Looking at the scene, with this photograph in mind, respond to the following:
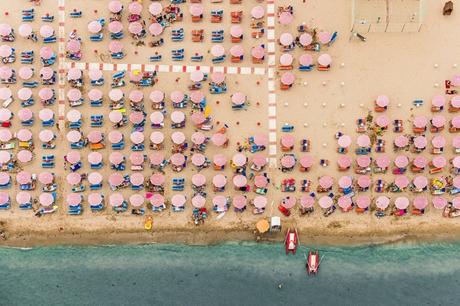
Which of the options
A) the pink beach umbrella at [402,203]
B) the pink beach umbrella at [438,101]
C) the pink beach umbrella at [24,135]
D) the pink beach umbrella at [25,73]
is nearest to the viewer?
the pink beach umbrella at [402,203]

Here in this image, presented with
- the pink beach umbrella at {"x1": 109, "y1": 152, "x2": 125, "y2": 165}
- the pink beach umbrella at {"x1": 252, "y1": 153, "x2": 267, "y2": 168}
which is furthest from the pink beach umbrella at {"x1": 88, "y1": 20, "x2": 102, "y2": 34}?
the pink beach umbrella at {"x1": 252, "y1": 153, "x2": 267, "y2": 168}

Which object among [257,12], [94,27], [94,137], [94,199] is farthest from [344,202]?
[94,27]

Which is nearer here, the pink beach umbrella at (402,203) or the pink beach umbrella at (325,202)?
the pink beach umbrella at (402,203)

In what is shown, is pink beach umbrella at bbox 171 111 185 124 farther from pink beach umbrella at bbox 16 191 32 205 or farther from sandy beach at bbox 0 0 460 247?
pink beach umbrella at bbox 16 191 32 205

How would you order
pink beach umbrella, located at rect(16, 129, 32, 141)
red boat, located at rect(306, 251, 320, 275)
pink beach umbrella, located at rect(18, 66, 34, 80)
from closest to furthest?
1. red boat, located at rect(306, 251, 320, 275)
2. pink beach umbrella, located at rect(16, 129, 32, 141)
3. pink beach umbrella, located at rect(18, 66, 34, 80)

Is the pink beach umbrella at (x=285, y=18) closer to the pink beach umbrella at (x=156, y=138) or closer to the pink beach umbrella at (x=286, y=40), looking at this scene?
the pink beach umbrella at (x=286, y=40)

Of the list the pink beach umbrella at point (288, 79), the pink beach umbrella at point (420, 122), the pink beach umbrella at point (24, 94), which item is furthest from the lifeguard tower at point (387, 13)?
the pink beach umbrella at point (24, 94)
